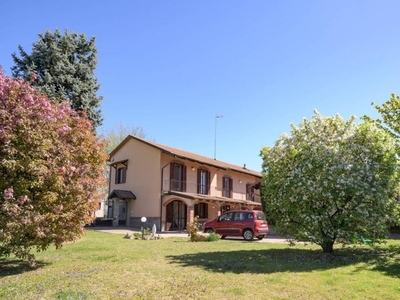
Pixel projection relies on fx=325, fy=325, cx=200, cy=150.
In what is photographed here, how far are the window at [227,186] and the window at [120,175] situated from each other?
905 centimetres

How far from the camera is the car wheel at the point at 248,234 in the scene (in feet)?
A: 55.1

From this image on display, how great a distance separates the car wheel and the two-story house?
19.5 ft

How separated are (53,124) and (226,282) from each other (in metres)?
5.22

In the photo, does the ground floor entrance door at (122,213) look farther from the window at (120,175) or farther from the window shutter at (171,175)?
the window shutter at (171,175)

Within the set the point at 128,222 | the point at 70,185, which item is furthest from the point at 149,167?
the point at 70,185

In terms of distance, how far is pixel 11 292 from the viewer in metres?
5.79

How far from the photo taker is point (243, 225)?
56.2 ft

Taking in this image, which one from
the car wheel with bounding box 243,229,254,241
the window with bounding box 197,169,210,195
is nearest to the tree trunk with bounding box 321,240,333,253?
the car wheel with bounding box 243,229,254,241

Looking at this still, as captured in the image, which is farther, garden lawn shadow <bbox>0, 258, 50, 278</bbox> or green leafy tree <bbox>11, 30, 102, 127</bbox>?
green leafy tree <bbox>11, 30, 102, 127</bbox>

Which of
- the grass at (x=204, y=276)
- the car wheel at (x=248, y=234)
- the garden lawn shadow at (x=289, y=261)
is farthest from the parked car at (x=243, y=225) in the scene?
the grass at (x=204, y=276)

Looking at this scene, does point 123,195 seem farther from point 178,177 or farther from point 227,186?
Answer: point 227,186

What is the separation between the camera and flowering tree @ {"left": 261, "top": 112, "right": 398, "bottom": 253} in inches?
347

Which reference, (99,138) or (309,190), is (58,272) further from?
(309,190)

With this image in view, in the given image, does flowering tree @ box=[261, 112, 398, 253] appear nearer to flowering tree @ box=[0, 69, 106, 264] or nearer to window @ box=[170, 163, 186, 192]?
flowering tree @ box=[0, 69, 106, 264]
